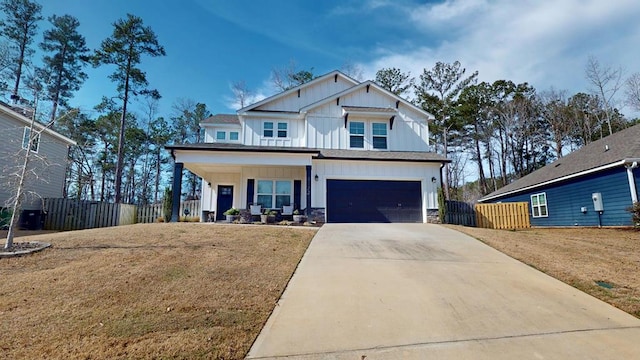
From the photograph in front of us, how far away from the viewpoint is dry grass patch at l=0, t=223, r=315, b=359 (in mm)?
3004

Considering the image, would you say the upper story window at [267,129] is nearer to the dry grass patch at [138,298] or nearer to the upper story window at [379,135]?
the upper story window at [379,135]

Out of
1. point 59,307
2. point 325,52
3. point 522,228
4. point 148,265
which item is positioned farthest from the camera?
point 325,52

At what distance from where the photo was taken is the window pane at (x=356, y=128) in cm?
1656

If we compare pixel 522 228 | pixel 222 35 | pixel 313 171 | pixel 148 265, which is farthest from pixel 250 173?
pixel 522 228

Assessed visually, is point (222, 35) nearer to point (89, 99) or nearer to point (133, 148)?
point (89, 99)

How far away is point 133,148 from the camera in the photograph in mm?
32375

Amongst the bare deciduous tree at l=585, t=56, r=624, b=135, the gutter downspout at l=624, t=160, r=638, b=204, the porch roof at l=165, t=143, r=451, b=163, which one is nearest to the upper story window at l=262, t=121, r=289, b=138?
the porch roof at l=165, t=143, r=451, b=163

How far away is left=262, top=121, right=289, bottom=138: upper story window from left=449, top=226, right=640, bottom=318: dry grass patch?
34.7 feet

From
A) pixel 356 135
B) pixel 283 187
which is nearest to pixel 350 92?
pixel 356 135

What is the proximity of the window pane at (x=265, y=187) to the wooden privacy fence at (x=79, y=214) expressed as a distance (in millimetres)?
6696

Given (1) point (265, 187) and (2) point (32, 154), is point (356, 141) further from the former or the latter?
(2) point (32, 154)

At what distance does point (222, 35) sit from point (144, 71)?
36.0 feet

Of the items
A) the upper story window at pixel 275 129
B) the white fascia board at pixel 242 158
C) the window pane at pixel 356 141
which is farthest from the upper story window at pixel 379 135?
the upper story window at pixel 275 129

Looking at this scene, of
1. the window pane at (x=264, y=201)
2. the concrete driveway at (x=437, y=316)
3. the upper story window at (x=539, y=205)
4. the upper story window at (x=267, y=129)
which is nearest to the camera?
the concrete driveway at (x=437, y=316)
